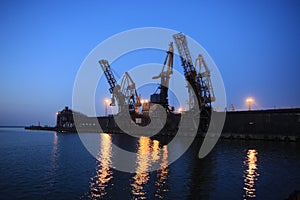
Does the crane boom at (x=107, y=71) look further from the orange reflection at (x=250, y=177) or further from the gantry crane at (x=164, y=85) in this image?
the orange reflection at (x=250, y=177)

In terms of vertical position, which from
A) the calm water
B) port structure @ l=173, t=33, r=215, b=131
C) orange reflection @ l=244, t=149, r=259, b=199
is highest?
port structure @ l=173, t=33, r=215, b=131

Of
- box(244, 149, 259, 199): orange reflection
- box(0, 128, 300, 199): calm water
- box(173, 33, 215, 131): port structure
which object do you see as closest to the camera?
box(0, 128, 300, 199): calm water

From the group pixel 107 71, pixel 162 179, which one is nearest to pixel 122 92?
pixel 107 71

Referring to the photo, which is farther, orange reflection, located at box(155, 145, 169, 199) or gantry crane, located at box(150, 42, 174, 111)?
gantry crane, located at box(150, 42, 174, 111)

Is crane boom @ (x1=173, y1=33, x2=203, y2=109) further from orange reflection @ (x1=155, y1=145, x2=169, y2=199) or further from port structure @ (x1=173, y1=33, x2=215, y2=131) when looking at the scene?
orange reflection @ (x1=155, y1=145, x2=169, y2=199)

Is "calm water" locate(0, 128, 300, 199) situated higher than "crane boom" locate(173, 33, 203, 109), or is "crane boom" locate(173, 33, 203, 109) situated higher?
"crane boom" locate(173, 33, 203, 109)

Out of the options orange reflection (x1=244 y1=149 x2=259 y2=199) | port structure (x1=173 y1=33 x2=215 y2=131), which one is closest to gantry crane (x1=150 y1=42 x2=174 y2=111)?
port structure (x1=173 y1=33 x2=215 y2=131)

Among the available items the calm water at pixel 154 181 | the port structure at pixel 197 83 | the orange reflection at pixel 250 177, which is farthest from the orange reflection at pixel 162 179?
the port structure at pixel 197 83

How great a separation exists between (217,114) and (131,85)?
3648 cm

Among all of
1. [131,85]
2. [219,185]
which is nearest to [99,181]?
[219,185]

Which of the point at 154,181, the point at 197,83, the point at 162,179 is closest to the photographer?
the point at 154,181

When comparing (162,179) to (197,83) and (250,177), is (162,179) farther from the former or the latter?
(197,83)

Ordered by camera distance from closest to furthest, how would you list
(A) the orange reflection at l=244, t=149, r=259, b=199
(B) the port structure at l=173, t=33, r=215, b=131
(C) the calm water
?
(C) the calm water, (A) the orange reflection at l=244, t=149, r=259, b=199, (B) the port structure at l=173, t=33, r=215, b=131

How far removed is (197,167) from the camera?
2255 centimetres
